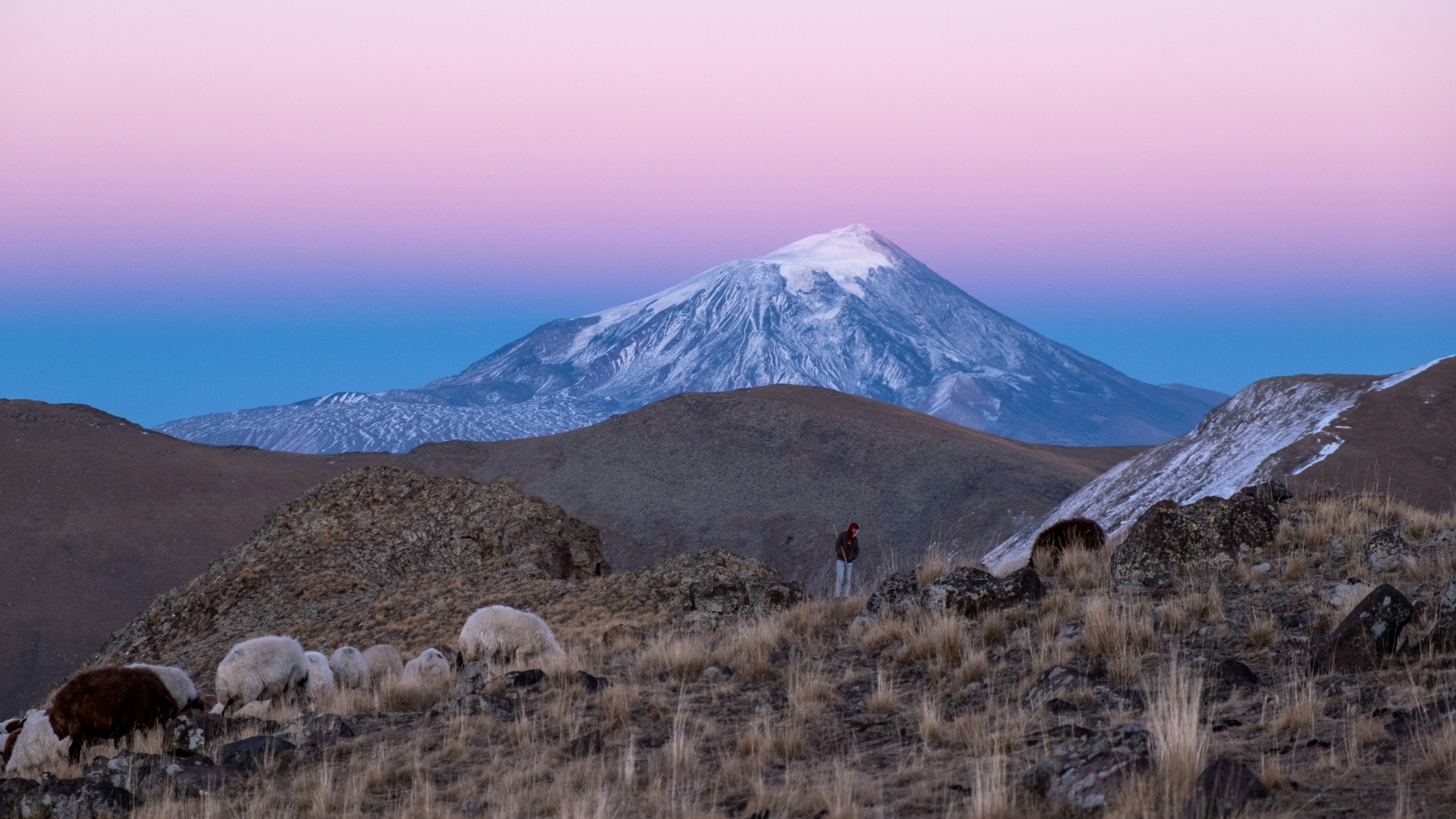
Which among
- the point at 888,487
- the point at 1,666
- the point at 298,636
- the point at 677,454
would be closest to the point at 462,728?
the point at 298,636

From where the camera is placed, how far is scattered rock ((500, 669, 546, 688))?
7691mm

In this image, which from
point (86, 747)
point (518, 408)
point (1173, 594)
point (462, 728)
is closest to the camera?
point (462, 728)

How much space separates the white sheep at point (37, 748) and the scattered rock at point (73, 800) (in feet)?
5.81

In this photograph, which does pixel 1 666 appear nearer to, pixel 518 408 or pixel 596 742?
pixel 596 742

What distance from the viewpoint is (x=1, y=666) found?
3070 centimetres

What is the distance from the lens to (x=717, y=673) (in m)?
7.79

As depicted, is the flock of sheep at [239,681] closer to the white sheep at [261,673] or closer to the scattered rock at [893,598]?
the white sheep at [261,673]

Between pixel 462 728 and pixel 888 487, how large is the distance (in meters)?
46.0

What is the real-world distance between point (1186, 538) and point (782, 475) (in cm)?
4403

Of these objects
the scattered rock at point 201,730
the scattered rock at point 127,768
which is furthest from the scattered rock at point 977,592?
the scattered rock at point 127,768

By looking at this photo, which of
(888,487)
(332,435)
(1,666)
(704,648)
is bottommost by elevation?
(1,666)

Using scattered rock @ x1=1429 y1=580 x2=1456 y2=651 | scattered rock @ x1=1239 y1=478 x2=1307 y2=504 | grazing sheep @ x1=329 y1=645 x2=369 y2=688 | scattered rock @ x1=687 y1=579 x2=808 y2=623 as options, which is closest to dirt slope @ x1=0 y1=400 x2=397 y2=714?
grazing sheep @ x1=329 y1=645 x2=369 y2=688

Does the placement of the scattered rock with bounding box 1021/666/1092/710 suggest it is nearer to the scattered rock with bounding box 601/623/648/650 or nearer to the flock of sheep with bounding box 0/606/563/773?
the scattered rock with bounding box 601/623/648/650

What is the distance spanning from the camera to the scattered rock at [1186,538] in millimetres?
9047
